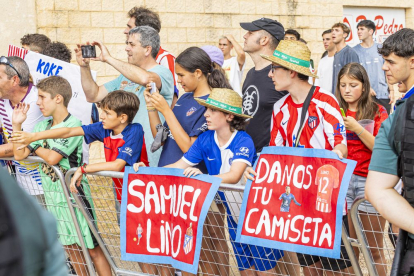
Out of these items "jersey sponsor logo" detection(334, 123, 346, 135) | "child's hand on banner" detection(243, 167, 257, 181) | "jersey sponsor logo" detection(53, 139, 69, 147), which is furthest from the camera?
"jersey sponsor logo" detection(53, 139, 69, 147)

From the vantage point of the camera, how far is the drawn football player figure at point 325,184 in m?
3.50

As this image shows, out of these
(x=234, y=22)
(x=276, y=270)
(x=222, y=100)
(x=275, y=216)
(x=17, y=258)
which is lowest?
(x=276, y=270)

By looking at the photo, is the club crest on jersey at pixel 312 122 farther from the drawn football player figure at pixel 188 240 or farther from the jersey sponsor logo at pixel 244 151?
the drawn football player figure at pixel 188 240

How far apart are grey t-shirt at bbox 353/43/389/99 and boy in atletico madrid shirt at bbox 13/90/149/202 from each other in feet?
19.3

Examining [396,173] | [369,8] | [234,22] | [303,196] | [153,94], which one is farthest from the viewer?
[369,8]

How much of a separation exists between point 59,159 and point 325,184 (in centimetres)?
215

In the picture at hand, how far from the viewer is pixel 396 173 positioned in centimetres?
269

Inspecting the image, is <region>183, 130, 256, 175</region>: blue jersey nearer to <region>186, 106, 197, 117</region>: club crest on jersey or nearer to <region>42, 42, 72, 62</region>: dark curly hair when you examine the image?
<region>186, 106, 197, 117</region>: club crest on jersey

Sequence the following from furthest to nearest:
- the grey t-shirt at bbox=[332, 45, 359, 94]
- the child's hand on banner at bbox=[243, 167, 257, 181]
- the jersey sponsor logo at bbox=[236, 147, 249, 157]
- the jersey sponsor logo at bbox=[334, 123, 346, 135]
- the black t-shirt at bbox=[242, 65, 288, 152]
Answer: the grey t-shirt at bbox=[332, 45, 359, 94], the black t-shirt at bbox=[242, 65, 288, 152], the jersey sponsor logo at bbox=[236, 147, 249, 157], the jersey sponsor logo at bbox=[334, 123, 346, 135], the child's hand on banner at bbox=[243, 167, 257, 181]

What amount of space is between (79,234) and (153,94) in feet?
3.97

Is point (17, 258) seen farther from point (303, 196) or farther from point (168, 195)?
point (168, 195)

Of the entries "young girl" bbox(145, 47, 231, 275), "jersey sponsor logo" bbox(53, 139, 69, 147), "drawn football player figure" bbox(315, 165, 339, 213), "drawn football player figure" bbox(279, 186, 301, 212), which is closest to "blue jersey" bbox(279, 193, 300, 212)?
"drawn football player figure" bbox(279, 186, 301, 212)

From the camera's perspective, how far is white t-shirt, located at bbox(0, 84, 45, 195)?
4961mm

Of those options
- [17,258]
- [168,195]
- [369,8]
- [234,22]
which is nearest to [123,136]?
[168,195]
